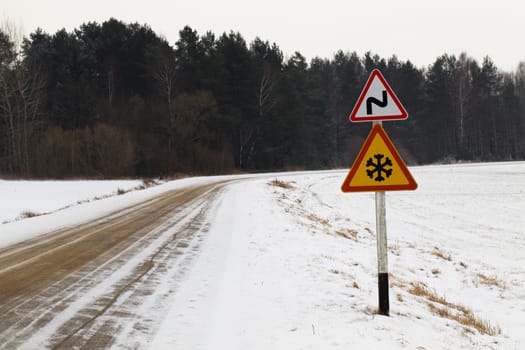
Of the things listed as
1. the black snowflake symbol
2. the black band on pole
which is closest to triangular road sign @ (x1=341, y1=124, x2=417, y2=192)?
the black snowflake symbol

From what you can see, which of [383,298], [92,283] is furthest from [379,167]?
[92,283]

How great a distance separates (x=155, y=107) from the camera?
48.2 m

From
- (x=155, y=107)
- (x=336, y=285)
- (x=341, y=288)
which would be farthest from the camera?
(x=155, y=107)

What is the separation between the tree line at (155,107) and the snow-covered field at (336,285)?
84.9 feet

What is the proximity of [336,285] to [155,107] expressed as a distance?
4504cm

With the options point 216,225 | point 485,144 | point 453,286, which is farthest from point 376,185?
point 485,144

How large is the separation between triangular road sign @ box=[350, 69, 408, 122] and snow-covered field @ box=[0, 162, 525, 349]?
220cm

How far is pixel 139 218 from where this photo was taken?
12.9 meters

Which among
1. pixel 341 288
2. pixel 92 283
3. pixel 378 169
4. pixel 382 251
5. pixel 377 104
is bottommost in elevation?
pixel 341 288

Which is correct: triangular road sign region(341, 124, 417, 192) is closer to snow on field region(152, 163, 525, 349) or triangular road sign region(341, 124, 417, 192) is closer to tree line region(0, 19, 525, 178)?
snow on field region(152, 163, 525, 349)

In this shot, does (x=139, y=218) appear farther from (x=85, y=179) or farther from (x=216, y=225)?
(x=85, y=179)

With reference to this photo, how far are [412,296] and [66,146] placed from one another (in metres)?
40.3

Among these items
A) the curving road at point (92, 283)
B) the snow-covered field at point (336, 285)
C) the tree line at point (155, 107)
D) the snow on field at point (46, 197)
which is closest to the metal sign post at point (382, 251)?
the snow-covered field at point (336, 285)

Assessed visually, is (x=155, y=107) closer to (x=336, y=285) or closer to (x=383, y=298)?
(x=336, y=285)
